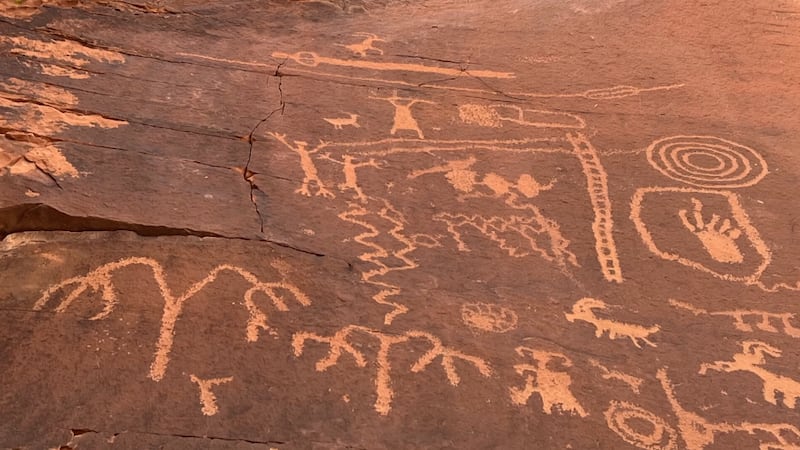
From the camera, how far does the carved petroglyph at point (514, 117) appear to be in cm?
395

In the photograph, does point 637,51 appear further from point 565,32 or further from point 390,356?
point 390,356

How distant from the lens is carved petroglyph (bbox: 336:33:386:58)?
4.48 meters

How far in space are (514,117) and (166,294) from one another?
2078mm

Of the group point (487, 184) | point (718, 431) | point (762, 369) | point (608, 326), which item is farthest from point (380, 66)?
point (718, 431)

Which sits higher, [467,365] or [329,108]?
[329,108]

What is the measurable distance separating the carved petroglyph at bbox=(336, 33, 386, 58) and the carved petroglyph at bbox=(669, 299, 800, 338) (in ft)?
7.79

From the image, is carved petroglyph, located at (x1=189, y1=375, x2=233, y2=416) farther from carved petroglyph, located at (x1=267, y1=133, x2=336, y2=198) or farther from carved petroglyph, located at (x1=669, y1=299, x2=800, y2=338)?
carved petroglyph, located at (x1=669, y1=299, x2=800, y2=338)

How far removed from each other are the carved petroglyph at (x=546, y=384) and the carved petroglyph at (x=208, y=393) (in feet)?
3.16

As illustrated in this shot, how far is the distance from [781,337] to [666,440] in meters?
0.73

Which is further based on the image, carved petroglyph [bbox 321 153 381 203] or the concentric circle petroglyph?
the concentric circle petroglyph

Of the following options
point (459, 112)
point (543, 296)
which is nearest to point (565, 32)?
point (459, 112)

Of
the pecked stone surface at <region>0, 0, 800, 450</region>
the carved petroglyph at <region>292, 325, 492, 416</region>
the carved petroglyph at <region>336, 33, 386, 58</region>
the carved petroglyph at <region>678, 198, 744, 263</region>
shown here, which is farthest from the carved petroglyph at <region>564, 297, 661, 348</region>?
the carved petroglyph at <region>336, 33, 386, 58</region>

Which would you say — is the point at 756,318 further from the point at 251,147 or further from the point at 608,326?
the point at 251,147

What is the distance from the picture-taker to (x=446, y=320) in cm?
278
